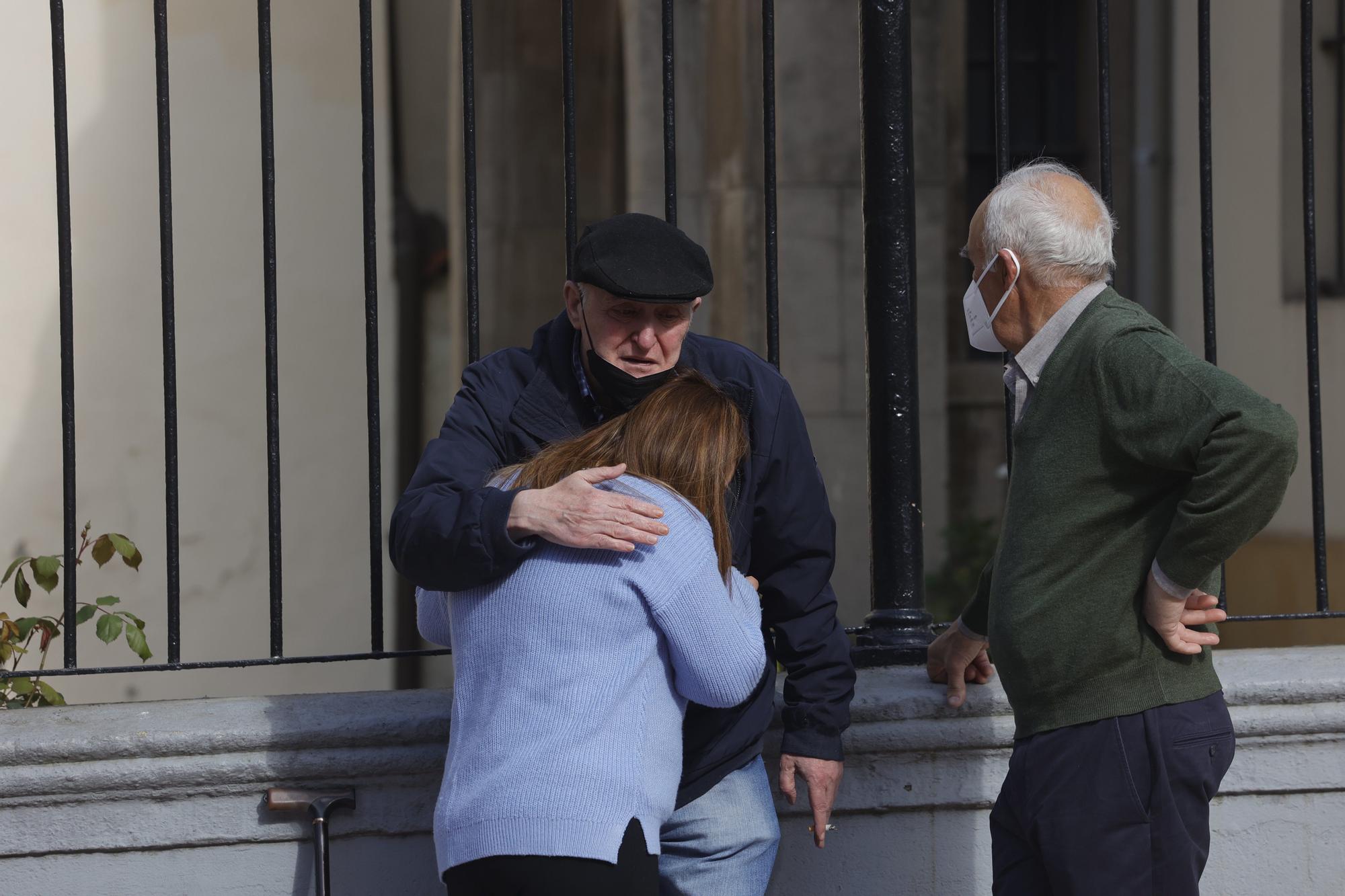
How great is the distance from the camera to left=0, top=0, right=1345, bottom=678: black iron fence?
9.21ft

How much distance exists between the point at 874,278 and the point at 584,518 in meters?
1.29

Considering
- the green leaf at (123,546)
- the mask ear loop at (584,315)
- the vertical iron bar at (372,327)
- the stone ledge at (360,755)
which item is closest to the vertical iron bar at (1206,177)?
the stone ledge at (360,755)

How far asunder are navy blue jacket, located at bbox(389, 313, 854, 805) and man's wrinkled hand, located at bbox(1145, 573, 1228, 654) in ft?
1.68

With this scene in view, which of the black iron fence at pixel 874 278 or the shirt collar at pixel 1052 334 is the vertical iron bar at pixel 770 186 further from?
the shirt collar at pixel 1052 334

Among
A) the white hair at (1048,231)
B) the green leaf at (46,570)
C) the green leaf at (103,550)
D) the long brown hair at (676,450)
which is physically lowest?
the green leaf at (46,570)

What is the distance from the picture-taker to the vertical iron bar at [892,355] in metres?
2.96

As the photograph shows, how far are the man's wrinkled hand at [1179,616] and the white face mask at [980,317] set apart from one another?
48 centimetres

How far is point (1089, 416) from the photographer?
6.95 feet

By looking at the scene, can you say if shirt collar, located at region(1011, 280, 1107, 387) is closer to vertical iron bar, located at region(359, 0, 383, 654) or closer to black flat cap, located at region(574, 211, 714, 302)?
black flat cap, located at region(574, 211, 714, 302)

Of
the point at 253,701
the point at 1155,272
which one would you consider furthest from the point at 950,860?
the point at 1155,272

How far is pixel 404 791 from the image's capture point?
2721mm

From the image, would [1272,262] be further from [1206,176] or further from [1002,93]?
[1002,93]

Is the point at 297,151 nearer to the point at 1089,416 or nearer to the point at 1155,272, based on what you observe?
the point at 1089,416

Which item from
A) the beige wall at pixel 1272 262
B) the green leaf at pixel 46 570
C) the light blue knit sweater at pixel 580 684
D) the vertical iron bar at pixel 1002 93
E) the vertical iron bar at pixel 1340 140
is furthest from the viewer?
the beige wall at pixel 1272 262
